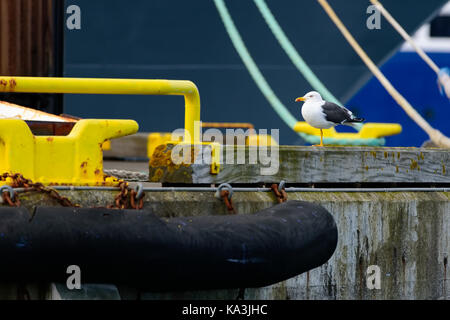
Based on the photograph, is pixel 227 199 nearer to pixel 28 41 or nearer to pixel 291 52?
pixel 28 41

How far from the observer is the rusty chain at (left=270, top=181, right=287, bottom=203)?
356cm

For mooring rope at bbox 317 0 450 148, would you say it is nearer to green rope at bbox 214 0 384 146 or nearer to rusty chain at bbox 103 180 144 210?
green rope at bbox 214 0 384 146

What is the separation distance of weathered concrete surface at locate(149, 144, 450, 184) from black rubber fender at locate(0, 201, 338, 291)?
36cm

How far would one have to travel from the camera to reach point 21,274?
293cm

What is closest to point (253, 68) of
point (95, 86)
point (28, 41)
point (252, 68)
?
point (252, 68)

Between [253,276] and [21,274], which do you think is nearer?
[21,274]

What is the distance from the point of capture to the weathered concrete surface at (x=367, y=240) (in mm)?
3436

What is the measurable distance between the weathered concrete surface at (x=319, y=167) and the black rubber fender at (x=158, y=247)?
36cm

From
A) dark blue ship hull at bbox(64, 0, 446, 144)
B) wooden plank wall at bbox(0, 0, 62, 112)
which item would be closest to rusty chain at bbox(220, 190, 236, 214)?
wooden plank wall at bbox(0, 0, 62, 112)
